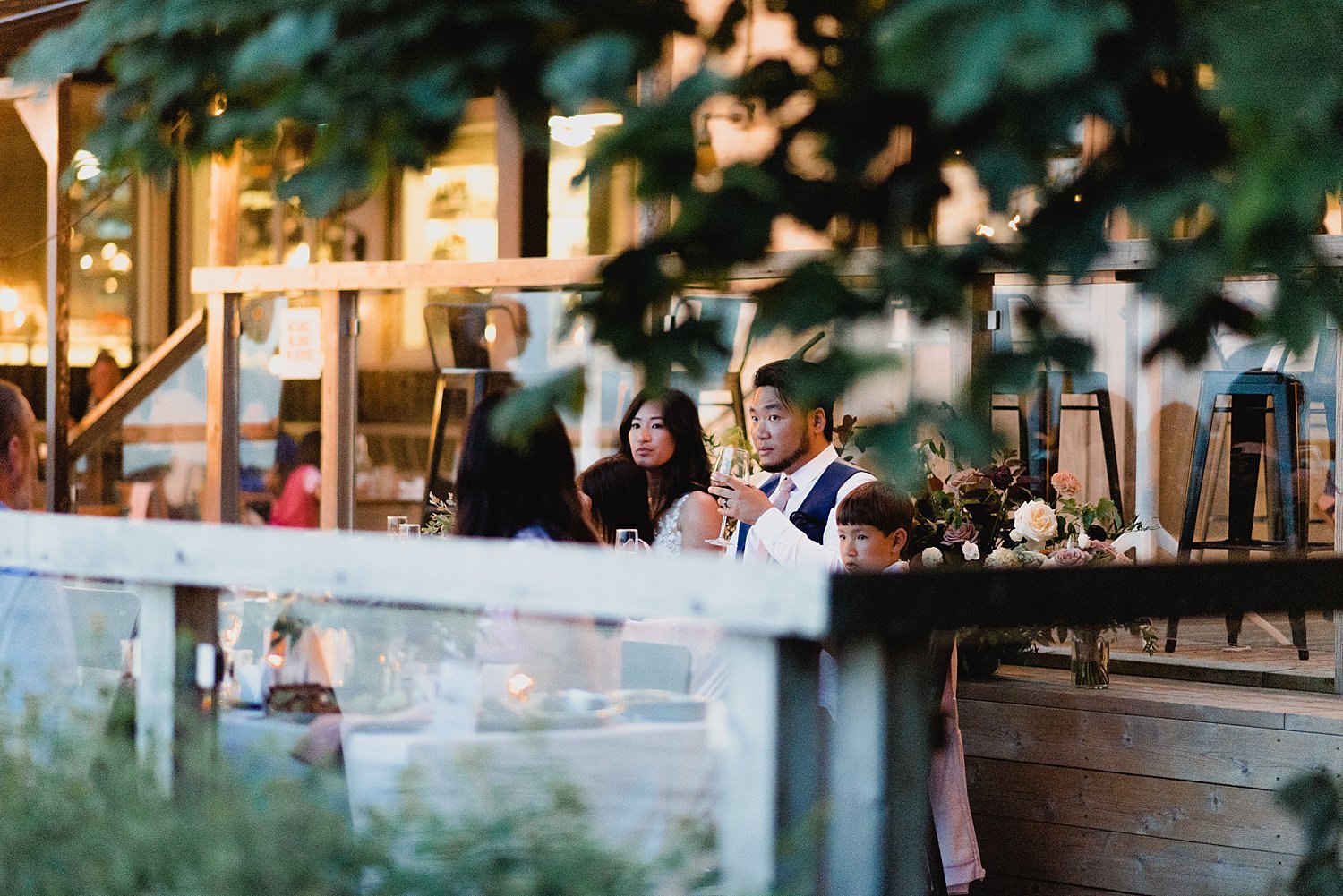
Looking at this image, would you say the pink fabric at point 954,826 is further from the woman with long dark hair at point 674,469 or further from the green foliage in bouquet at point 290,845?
the green foliage in bouquet at point 290,845

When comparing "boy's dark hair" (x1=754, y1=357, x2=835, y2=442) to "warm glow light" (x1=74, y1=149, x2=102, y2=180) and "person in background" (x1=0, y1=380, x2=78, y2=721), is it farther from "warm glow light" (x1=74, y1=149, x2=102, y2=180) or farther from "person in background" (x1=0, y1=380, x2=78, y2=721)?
"person in background" (x1=0, y1=380, x2=78, y2=721)

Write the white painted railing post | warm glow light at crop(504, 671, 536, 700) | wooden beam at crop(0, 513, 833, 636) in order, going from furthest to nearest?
the white painted railing post → warm glow light at crop(504, 671, 536, 700) → wooden beam at crop(0, 513, 833, 636)

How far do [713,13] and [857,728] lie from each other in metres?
0.70

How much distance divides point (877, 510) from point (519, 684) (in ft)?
5.88

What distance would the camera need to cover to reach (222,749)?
2.06m

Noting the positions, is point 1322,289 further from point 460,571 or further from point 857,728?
point 460,571

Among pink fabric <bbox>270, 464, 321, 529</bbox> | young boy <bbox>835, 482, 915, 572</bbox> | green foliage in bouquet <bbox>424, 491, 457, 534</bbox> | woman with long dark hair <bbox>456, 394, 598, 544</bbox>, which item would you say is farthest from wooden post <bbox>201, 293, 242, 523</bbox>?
woman with long dark hair <bbox>456, 394, 598, 544</bbox>

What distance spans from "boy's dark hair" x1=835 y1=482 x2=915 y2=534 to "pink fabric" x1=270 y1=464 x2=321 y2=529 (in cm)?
363

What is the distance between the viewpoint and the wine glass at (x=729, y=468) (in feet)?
14.0

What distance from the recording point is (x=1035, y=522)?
4.05 m

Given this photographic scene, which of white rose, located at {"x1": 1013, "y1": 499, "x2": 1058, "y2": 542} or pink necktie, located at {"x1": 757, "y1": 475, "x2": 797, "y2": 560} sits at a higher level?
pink necktie, located at {"x1": 757, "y1": 475, "x2": 797, "y2": 560}

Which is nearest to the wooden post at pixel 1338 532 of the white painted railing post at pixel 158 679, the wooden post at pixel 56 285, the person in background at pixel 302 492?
the white painted railing post at pixel 158 679

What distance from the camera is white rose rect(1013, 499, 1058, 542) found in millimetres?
4055

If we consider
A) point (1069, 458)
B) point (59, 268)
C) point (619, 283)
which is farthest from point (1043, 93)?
point (59, 268)
